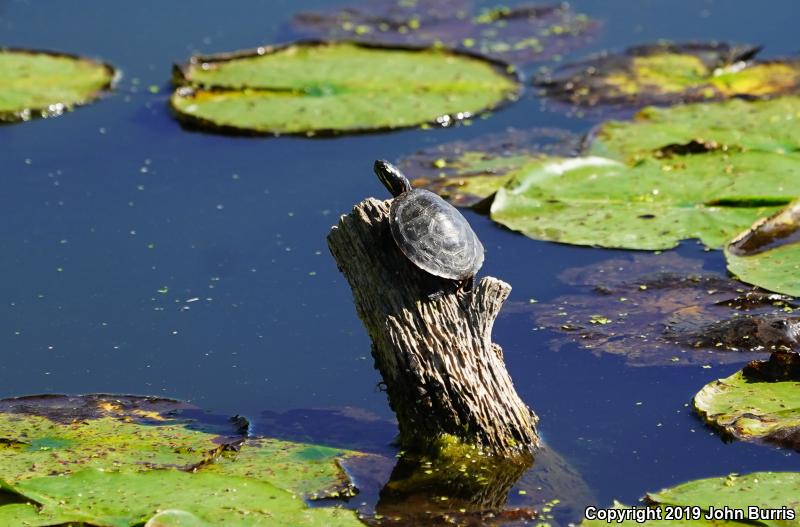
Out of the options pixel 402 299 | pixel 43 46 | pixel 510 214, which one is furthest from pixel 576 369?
pixel 43 46

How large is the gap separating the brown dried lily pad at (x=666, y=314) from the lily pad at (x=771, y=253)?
0.07m

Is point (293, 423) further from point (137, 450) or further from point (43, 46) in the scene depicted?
point (43, 46)

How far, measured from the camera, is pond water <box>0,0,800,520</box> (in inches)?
210

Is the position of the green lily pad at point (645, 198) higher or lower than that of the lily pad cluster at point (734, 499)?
higher

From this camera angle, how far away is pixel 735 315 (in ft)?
19.5

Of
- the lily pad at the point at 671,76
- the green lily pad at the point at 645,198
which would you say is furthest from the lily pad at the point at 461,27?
the green lily pad at the point at 645,198

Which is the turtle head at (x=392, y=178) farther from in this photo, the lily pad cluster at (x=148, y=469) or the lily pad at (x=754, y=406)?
the lily pad at (x=754, y=406)

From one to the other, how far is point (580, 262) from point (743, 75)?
3252 millimetres

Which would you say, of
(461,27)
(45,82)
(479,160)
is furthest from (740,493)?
(461,27)

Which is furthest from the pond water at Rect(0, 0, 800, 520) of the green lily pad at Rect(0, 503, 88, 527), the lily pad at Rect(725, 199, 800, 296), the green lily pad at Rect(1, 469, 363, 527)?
the green lily pad at Rect(0, 503, 88, 527)

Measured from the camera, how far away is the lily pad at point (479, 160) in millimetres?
7574

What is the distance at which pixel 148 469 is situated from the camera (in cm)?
447

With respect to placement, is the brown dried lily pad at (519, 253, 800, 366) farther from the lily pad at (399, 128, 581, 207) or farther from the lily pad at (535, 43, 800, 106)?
the lily pad at (535, 43, 800, 106)

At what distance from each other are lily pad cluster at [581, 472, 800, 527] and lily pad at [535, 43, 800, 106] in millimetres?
4902
